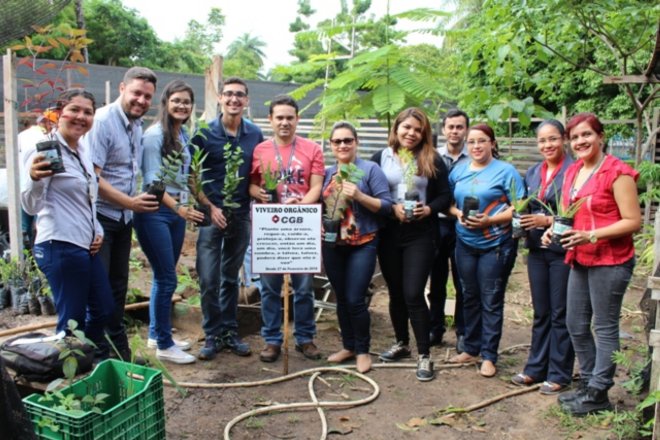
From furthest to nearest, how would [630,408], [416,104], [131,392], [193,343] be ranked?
1. [416,104]
2. [193,343]
3. [630,408]
4. [131,392]

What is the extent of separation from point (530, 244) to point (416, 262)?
0.83 meters

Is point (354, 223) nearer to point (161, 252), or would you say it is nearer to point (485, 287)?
point (485, 287)

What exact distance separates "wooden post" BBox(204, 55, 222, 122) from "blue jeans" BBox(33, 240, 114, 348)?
2869mm

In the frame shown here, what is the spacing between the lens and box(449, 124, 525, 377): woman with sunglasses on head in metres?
4.47

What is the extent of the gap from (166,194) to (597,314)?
3019 millimetres

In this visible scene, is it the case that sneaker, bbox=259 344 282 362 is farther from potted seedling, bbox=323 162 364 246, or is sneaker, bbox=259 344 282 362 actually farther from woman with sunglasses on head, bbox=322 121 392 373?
potted seedling, bbox=323 162 364 246

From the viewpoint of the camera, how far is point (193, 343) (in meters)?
5.44

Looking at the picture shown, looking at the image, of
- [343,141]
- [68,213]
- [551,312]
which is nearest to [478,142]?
[343,141]

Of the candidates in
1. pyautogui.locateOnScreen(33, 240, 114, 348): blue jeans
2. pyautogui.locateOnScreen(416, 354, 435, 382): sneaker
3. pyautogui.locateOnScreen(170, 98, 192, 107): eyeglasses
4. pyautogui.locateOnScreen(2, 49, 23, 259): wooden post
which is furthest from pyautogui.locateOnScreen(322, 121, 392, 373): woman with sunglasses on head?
pyautogui.locateOnScreen(2, 49, 23, 259): wooden post

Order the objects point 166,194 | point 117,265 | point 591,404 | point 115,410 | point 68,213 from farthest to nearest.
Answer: point 166,194, point 117,265, point 591,404, point 68,213, point 115,410

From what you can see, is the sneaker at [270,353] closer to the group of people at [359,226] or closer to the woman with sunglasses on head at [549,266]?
the group of people at [359,226]

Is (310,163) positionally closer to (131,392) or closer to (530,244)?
(530,244)

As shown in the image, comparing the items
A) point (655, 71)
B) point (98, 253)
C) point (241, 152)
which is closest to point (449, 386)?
point (241, 152)

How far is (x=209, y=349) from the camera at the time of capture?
498 cm
